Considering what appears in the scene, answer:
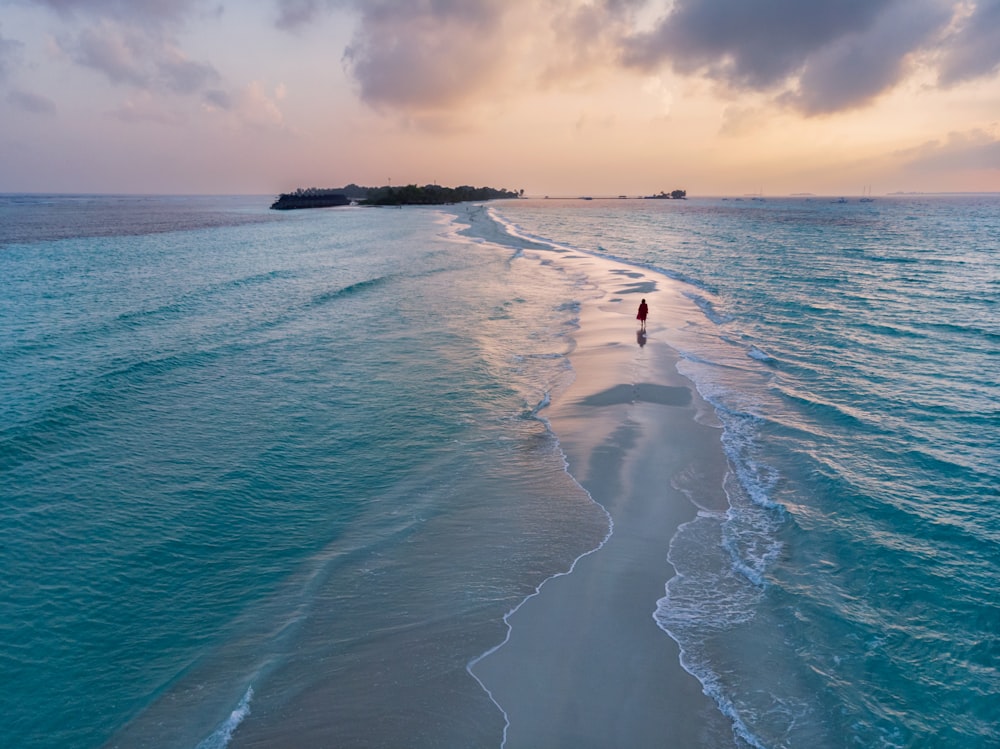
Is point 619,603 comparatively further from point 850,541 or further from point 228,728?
point 228,728

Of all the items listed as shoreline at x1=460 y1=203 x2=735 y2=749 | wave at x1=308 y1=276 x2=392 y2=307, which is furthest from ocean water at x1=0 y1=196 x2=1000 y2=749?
wave at x1=308 y1=276 x2=392 y2=307

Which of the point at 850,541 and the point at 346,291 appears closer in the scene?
the point at 850,541

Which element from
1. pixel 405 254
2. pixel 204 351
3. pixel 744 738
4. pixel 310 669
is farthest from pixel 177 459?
pixel 405 254

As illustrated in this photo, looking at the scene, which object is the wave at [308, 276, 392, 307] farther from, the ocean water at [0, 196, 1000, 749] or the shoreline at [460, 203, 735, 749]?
the shoreline at [460, 203, 735, 749]

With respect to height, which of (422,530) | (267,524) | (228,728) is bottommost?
(267,524)

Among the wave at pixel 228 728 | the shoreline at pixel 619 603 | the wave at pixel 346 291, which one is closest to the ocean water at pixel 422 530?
the wave at pixel 228 728

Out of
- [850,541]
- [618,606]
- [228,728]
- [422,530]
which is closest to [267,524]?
[422,530]

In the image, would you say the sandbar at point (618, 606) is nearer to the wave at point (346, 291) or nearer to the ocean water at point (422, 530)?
the ocean water at point (422, 530)
